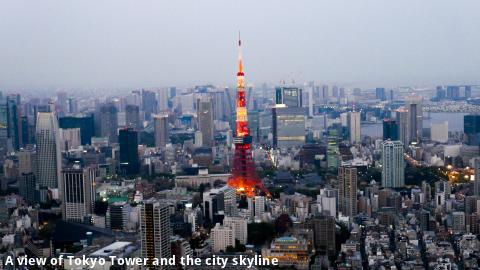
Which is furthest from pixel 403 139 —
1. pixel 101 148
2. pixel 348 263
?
pixel 348 263

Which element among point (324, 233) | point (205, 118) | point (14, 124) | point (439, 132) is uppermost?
point (14, 124)

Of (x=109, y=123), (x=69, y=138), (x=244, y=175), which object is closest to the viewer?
(x=244, y=175)

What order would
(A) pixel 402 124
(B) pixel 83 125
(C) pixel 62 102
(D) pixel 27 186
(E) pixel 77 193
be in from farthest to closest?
(A) pixel 402 124, (B) pixel 83 125, (C) pixel 62 102, (D) pixel 27 186, (E) pixel 77 193

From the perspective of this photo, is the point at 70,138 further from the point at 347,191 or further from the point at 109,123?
the point at 347,191

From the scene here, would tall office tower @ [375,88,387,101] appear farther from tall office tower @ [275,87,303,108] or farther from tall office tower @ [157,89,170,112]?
tall office tower @ [157,89,170,112]

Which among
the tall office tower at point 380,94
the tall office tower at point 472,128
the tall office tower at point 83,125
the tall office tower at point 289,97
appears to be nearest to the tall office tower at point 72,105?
the tall office tower at point 83,125

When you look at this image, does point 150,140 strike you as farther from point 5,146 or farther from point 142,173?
point 5,146

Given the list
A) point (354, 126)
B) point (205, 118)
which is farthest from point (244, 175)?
point (205, 118)
